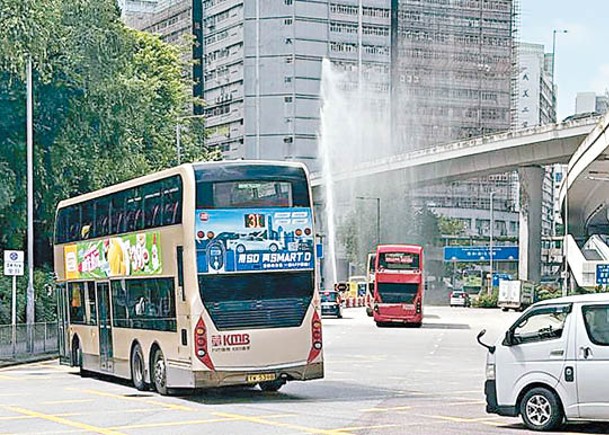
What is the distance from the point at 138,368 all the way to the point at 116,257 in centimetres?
231

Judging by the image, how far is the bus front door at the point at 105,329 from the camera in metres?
23.6

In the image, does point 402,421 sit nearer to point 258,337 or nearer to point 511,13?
point 258,337

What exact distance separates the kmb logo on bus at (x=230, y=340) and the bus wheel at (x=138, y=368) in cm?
301

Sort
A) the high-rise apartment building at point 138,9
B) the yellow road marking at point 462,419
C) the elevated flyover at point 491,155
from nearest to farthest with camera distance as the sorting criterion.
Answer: the yellow road marking at point 462,419 → the elevated flyover at point 491,155 → the high-rise apartment building at point 138,9

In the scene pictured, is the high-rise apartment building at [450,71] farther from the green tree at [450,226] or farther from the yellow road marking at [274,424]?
the yellow road marking at [274,424]

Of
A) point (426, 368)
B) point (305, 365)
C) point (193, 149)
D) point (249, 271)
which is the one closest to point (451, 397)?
point (305, 365)

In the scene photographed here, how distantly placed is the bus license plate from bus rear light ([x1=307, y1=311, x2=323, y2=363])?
749 millimetres

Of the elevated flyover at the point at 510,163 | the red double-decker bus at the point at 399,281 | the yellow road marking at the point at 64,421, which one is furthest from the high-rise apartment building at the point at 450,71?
the yellow road marking at the point at 64,421

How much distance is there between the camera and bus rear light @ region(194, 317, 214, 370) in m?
18.9

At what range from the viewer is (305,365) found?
19641 mm

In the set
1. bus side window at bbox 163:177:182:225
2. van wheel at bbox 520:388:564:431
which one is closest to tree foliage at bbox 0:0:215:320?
bus side window at bbox 163:177:182:225

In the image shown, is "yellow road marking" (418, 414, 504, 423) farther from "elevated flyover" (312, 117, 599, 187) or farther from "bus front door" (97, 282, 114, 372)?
"elevated flyover" (312, 117, 599, 187)

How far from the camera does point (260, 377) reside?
63.2 feet

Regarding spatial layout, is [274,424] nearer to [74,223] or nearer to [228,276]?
[228,276]
